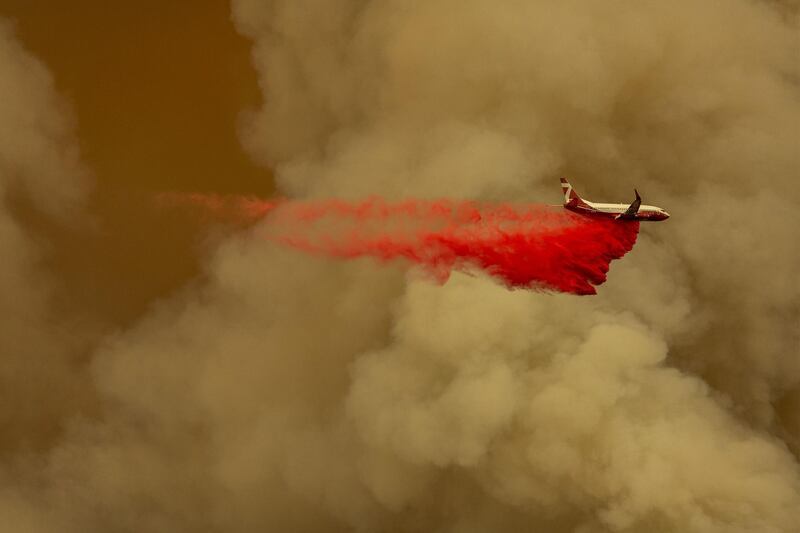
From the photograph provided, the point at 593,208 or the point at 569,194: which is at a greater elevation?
the point at 569,194

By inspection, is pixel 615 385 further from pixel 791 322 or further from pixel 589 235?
pixel 791 322

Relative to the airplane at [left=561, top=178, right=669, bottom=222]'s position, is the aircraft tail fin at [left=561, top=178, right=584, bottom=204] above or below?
above

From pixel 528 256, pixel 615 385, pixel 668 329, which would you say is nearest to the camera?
pixel 528 256

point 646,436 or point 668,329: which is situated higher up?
point 668,329

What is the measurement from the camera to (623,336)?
164ft

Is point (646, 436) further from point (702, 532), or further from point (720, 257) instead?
point (720, 257)

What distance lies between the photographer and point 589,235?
47344 millimetres

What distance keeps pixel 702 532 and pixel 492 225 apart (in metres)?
18.7

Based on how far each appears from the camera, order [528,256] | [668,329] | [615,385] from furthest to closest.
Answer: [668,329] < [615,385] < [528,256]

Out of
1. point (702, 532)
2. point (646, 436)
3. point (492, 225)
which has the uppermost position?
point (492, 225)

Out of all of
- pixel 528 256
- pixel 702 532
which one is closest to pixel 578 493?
pixel 702 532

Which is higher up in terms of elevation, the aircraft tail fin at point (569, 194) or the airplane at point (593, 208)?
the aircraft tail fin at point (569, 194)

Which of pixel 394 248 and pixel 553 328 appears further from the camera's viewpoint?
pixel 553 328

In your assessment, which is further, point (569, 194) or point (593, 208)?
point (569, 194)
